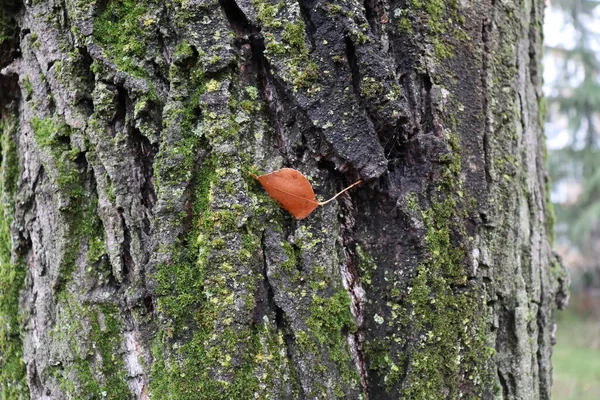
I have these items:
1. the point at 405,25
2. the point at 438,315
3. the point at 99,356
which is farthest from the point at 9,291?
the point at 405,25

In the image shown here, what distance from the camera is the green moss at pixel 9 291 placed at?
4.27ft

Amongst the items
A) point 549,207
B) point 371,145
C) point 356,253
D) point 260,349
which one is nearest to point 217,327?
point 260,349

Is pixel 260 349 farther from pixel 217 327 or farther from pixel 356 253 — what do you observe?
pixel 356 253

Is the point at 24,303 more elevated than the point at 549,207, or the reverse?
the point at 549,207

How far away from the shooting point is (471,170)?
1.19 meters

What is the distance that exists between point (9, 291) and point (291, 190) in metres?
0.88

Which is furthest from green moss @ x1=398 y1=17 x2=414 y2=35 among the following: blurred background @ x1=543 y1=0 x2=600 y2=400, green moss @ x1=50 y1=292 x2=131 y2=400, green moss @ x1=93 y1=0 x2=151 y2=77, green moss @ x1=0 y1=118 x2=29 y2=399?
blurred background @ x1=543 y1=0 x2=600 y2=400

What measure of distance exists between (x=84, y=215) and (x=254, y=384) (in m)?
0.59

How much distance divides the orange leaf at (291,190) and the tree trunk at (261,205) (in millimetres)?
22

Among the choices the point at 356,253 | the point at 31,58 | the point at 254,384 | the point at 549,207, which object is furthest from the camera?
the point at 549,207

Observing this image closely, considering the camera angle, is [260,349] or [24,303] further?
[24,303]

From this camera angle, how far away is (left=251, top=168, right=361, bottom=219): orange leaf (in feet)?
3.53

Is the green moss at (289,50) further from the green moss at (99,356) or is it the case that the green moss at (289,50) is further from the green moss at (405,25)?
the green moss at (99,356)

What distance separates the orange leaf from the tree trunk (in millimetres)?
22
